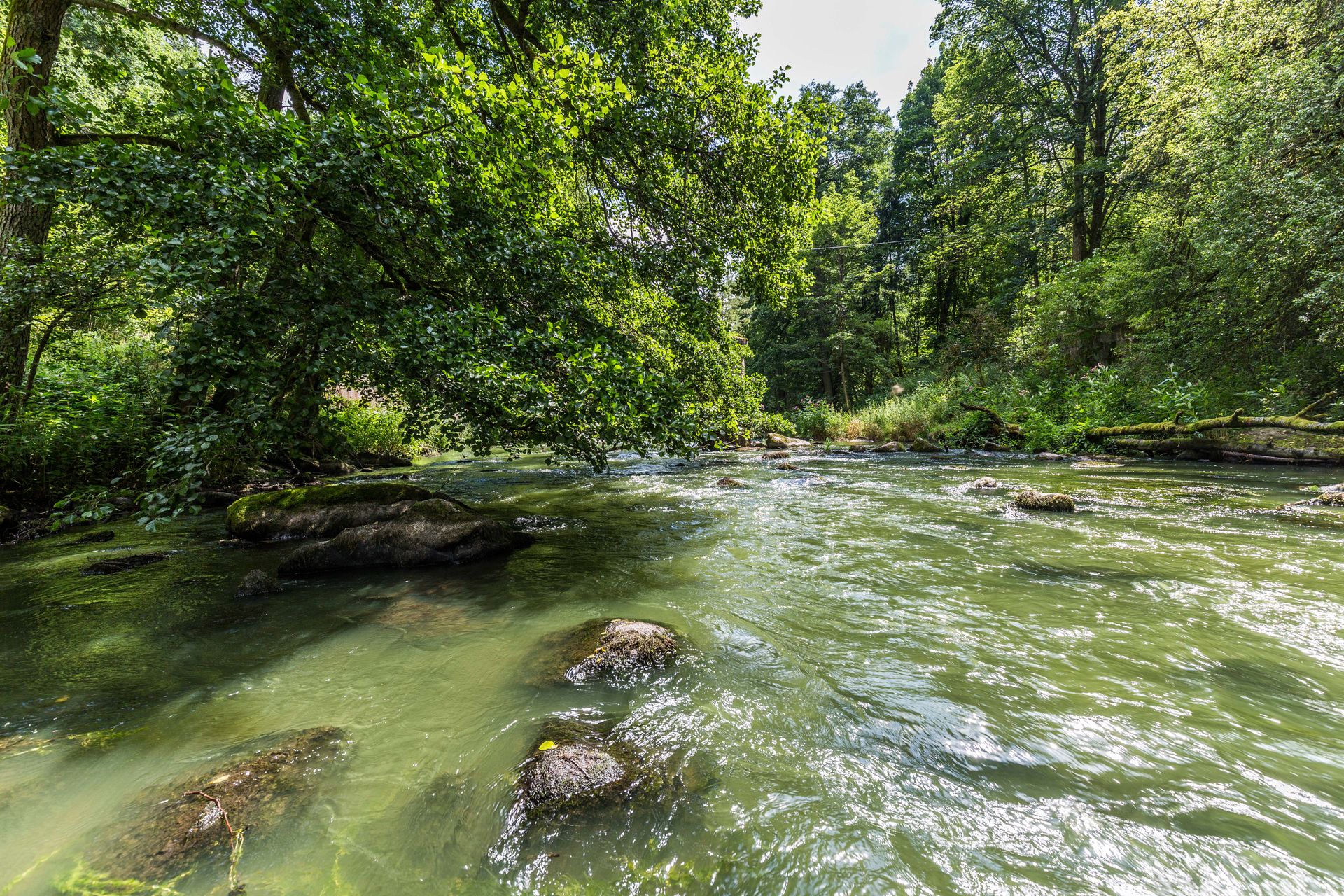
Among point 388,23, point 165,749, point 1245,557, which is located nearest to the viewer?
point 165,749

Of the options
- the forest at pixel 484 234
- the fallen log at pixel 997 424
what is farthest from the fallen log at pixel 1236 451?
the fallen log at pixel 997 424

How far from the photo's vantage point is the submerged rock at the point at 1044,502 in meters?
6.57

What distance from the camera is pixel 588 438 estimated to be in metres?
5.23

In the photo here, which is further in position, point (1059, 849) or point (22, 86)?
point (22, 86)

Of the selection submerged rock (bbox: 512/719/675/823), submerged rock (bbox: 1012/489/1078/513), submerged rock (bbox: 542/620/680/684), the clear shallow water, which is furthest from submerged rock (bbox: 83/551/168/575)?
submerged rock (bbox: 1012/489/1078/513)

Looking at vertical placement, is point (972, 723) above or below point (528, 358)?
below

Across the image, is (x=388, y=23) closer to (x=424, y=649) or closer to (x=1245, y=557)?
(x=424, y=649)

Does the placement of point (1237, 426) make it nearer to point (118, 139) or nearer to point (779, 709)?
point (779, 709)

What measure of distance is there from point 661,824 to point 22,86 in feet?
→ 34.4

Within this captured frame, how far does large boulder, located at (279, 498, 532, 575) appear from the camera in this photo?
5.25 m

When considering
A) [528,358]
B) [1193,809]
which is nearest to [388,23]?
[528,358]

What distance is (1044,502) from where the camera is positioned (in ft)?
21.9

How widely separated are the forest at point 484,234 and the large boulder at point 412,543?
0.95 metres

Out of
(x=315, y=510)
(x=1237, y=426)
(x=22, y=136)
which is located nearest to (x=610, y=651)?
(x=315, y=510)
